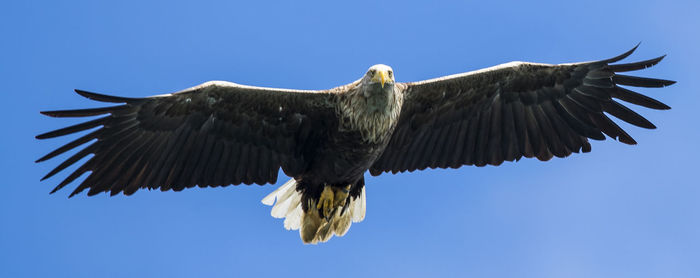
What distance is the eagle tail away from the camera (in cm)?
1070

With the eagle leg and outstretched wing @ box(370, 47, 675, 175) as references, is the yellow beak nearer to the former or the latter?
outstretched wing @ box(370, 47, 675, 175)

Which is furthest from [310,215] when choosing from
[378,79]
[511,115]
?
[511,115]

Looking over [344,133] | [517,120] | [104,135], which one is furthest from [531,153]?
[104,135]

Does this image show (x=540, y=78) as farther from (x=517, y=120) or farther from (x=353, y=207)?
(x=353, y=207)

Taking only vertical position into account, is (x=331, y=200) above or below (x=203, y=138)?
below

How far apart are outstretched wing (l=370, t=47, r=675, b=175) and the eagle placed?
1cm

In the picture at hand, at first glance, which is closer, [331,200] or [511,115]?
[331,200]

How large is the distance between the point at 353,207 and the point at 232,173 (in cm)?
138

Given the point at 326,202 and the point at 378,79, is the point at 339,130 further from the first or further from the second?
the point at 326,202

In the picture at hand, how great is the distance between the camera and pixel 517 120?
1055cm

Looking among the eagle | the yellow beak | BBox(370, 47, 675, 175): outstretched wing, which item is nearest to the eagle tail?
the eagle

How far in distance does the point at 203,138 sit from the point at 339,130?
1266 millimetres

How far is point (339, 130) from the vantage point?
9.77 metres

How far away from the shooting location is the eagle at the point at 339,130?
31.9ft
